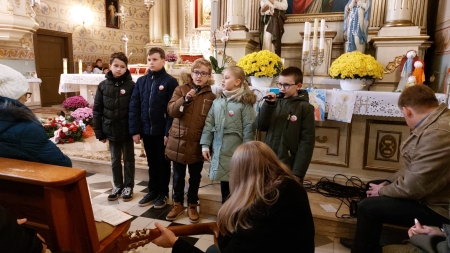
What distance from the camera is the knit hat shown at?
163 cm

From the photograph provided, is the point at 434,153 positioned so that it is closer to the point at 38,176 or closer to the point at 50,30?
the point at 38,176

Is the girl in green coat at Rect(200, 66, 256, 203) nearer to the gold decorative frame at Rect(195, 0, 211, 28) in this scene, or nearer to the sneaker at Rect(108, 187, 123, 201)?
the sneaker at Rect(108, 187, 123, 201)

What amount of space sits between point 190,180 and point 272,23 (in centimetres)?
251

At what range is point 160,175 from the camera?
313 centimetres

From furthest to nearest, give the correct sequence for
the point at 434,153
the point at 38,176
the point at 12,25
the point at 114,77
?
the point at 12,25
the point at 114,77
the point at 434,153
the point at 38,176

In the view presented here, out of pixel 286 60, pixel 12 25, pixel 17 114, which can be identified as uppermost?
pixel 12 25

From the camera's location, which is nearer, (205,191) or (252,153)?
(252,153)

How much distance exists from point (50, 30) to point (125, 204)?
8304mm

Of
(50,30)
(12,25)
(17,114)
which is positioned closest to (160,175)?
(17,114)

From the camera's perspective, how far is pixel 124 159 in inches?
128

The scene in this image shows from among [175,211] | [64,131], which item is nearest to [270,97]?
[175,211]

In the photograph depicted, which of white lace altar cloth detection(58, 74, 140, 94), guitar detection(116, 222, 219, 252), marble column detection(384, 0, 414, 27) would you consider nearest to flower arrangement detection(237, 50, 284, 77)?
marble column detection(384, 0, 414, 27)

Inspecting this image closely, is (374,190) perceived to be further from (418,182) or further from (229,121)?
(229,121)

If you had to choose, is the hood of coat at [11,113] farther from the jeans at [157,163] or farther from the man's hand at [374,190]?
the man's hand at [374,190]
